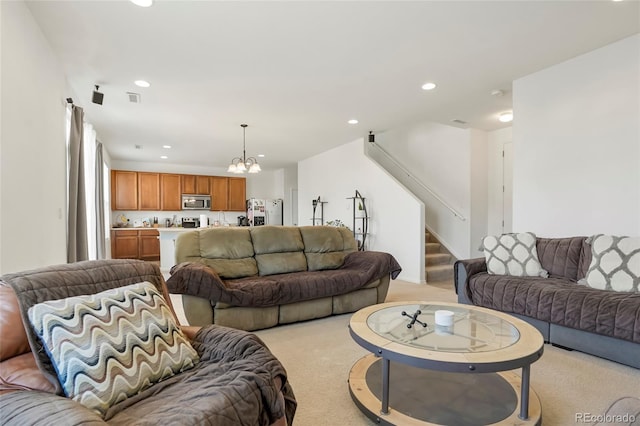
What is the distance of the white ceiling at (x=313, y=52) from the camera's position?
93.2 inches

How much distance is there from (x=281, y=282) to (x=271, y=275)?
0.36 m

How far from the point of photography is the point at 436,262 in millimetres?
5762

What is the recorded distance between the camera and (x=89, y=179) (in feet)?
15.9

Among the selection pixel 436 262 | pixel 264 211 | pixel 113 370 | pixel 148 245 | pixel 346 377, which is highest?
pixel 264 211

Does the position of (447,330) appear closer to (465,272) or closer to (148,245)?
(465,272)

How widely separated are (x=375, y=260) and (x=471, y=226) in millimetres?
2739

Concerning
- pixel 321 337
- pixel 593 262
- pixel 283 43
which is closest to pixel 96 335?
pixel 321 337

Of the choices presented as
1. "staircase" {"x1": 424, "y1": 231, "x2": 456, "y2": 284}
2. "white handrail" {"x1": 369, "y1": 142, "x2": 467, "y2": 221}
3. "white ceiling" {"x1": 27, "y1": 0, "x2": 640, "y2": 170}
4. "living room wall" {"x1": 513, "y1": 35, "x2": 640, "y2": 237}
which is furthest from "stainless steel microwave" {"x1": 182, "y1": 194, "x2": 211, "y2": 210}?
"living room wall" {"x1": 513, "y1": 35, "x2": 640, "y2": 237}

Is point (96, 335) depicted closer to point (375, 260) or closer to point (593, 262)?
point (375, 260)

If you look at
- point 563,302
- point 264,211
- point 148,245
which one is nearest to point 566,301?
point 563,302

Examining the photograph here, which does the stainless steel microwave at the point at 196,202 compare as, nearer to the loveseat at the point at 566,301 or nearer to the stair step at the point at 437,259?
the stair step at the point at 437,259

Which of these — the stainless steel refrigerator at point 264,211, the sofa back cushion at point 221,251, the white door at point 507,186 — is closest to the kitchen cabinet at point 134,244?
→ the stainless steel refrigerator at point 264,211

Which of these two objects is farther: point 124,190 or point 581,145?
point 124,190

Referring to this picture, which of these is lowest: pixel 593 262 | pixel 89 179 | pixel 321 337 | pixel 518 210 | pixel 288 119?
pixel 321 337
